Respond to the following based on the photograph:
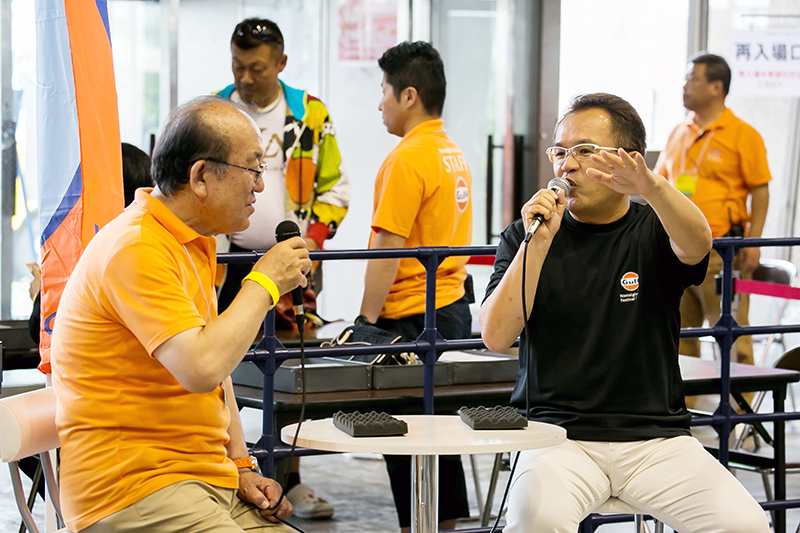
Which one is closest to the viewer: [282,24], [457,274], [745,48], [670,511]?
[670,511]

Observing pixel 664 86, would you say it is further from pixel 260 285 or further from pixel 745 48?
pixel 260 285

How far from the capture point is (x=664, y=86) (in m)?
7.17

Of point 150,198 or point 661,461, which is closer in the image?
point 150,198

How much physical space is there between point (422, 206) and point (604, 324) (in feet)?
3.18

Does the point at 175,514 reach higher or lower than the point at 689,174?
lower

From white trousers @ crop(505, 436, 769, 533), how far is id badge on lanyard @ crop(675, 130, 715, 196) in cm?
290

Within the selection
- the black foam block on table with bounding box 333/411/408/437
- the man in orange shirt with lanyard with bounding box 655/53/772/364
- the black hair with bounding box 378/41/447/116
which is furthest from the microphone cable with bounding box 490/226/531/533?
the man in orange shirt with lanyard with bounding box 655/53/772/364

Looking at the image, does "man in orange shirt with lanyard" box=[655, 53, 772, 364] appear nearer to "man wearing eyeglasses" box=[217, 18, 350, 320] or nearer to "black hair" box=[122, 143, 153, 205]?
"man wearing eyeglasses" box=[217, 18, 350, 320]

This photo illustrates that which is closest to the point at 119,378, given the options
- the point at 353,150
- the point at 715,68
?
the point at 715,68

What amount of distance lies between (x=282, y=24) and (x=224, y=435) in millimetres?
5022

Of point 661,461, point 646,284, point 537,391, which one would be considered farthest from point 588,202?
point 661,461

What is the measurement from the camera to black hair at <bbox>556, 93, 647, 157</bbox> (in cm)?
225

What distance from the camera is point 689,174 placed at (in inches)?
194

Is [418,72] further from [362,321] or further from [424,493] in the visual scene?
[424,493]
